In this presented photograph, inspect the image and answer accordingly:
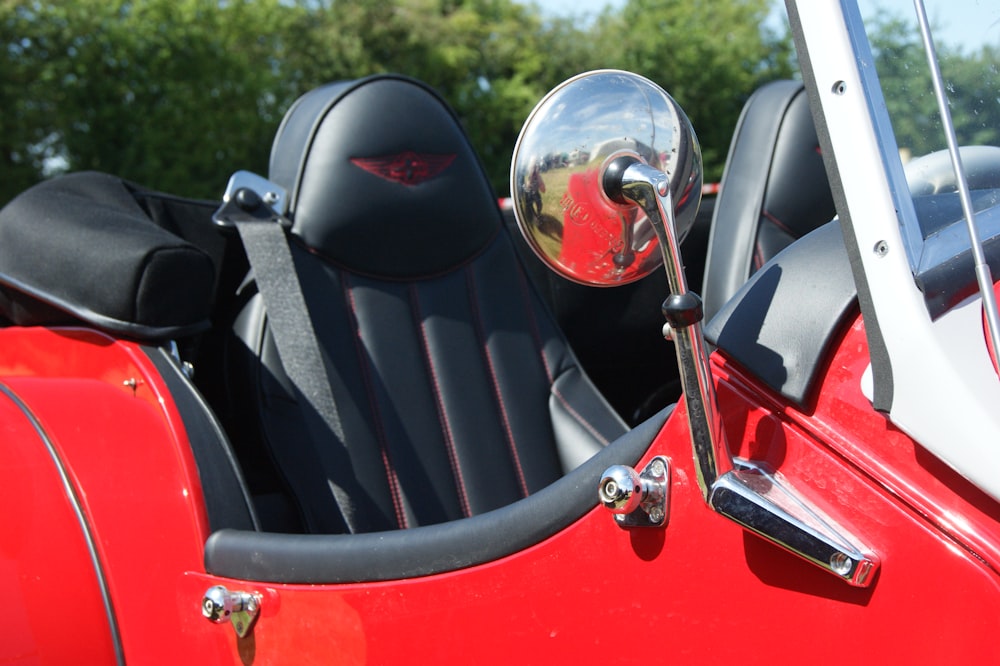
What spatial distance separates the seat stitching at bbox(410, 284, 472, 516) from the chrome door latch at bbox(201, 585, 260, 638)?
0.68 meters

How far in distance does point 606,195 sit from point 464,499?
1.06 m

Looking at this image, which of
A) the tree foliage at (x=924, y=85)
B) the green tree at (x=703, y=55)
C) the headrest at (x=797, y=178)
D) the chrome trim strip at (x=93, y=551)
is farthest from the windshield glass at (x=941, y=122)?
the green tree at (x=703, y=55)

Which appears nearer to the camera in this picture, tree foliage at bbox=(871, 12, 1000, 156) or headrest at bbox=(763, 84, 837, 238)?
tree foliage at bbox=(871, 12, 1000, 156)

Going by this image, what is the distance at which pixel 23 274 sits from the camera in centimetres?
157

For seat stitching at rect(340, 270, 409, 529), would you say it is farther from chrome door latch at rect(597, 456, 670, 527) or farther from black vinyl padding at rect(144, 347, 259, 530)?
chrome door latch at rect(597, 456, 670, 527)

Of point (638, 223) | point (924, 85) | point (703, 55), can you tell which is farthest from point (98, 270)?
point (703, 55)

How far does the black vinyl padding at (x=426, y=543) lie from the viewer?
0.96 m

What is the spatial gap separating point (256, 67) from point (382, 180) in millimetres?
7559

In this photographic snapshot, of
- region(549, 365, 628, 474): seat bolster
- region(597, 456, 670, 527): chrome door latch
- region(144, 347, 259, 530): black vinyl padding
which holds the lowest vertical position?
region(549, 365, 628, 474): seat bolster

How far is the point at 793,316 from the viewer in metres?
0.86

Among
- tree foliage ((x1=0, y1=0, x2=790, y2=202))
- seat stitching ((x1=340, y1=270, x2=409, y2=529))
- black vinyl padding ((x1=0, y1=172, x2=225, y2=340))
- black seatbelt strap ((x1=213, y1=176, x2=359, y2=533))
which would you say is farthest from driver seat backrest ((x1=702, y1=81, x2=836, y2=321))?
tree foliage ((x1=0, y1=0, x2=790, y2=202))

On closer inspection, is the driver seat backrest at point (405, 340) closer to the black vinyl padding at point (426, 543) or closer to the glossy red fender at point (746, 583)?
the black vinyl padding at point (426, 543)

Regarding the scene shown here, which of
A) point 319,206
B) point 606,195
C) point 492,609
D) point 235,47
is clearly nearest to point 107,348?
point 319,206

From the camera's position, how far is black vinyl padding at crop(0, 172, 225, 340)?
4.81 ft
